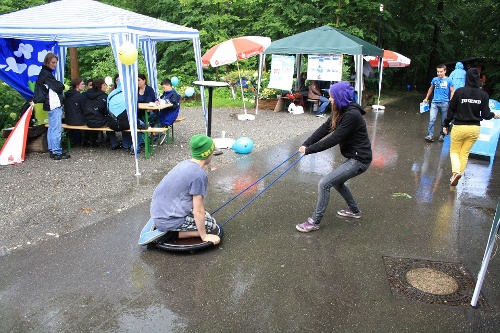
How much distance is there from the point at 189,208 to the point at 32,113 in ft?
18.7

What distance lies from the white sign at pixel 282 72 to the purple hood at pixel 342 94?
34.1 ft

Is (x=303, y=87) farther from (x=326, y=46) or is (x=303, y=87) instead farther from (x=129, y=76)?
(x=129, y=76)

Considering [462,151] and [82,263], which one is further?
[462,151]

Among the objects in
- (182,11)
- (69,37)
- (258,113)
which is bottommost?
(258,113)

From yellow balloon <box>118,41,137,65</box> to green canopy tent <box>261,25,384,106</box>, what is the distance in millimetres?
8269

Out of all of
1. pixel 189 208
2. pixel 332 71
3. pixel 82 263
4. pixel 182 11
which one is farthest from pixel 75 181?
pixel 182 11

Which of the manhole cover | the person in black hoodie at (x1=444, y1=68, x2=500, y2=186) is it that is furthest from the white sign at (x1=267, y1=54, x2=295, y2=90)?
the manhole cover

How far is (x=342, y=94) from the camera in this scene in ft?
15.2

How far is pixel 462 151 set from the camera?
687cm

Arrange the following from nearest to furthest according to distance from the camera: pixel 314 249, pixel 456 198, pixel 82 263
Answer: pixel 82 263
pixel 314 249
pixel 456 198

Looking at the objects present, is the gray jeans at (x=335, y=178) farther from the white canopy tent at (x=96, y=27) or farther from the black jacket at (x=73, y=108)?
the black jacket at (x=73, y=108)

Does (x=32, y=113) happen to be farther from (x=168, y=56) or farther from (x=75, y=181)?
(x=168, y=56)

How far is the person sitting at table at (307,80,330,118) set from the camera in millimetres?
14656

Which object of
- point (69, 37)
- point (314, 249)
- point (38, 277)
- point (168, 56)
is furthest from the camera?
point (168, 56)
